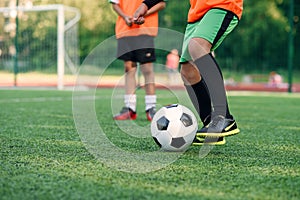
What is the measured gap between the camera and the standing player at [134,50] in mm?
5164

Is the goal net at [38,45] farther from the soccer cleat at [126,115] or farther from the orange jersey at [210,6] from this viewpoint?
the orange jersey at [210,6]

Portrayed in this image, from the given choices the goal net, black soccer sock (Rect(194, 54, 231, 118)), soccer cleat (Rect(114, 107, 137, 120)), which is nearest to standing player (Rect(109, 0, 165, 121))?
soccer cleat (Rect(114, 107, 137, 120))

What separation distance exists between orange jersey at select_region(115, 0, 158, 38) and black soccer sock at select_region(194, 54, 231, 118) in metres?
1.98

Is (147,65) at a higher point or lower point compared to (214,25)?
lower

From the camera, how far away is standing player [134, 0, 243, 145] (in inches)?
124

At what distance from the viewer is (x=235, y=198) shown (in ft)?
6.22

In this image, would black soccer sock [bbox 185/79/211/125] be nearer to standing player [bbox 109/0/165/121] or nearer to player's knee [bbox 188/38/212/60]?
player's knee [bbox 188/38/212/60]

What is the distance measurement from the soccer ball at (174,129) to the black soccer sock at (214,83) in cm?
21

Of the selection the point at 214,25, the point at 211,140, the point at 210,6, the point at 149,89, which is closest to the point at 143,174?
the point at 211,140

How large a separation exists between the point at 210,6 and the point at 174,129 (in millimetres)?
836

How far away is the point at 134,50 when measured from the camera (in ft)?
17.1

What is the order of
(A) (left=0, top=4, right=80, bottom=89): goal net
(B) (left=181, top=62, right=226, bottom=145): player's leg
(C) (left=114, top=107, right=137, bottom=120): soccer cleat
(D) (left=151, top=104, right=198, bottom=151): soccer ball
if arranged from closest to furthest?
(D) (left=151, top=104, right=198, bottom=151): soccer ball
(B) (left=181, top=62, right=226, bottom=145): player's leg
(C) (left=114, top=107, right=137, bottom=120): soccer cleat
(A) (left=0, top=4, right=80, bottom=89): goal net

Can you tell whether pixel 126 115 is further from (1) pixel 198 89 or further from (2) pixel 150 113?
(1) pixel 198 89

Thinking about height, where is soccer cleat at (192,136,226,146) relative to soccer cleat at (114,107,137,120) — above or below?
above
